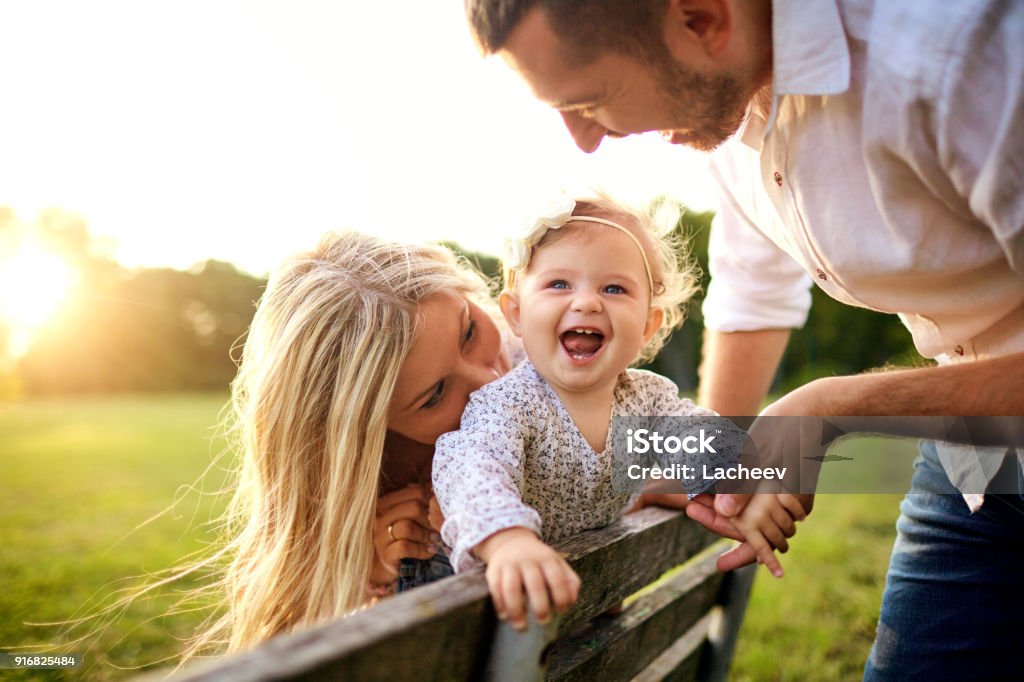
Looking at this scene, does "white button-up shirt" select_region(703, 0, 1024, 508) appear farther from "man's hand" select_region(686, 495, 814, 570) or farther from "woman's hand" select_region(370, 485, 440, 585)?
"woman's hand" select_region(370, 485, 440, 585)

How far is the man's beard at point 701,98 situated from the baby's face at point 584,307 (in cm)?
36

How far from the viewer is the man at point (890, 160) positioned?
1.36m

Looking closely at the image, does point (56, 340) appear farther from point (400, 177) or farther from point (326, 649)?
point (326, 649)

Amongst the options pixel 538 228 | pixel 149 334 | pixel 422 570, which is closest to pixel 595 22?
pixel 538 228

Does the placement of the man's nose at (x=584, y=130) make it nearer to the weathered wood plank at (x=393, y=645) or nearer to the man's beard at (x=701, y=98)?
the man's beard at (x=701, y=98)

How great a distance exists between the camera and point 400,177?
631cm

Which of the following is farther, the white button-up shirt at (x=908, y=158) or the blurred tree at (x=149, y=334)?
the blurred tree at (x=149, y=334)

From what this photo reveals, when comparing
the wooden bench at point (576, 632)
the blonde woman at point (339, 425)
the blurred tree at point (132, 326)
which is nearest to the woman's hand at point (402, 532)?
the blonde woman at point (339, 425)

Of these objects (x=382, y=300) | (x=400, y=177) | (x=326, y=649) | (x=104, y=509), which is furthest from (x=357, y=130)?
(x=326, y=649)

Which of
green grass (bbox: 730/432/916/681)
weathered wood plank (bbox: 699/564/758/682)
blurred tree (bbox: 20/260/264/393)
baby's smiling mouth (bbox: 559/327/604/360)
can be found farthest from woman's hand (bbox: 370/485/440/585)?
blurred tree (bbox: 20/260/264/393)

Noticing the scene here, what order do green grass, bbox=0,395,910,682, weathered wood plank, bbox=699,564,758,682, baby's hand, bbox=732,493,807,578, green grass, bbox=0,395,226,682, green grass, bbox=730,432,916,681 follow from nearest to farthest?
baby's hand, bbox=732,493,807,578 → weathered wood plank, bbox=699,564,758,682 → green grass, bbox=730,432,916,681 → green grass, bbox=0,395,910,682 → green grass, bbox=0,395,226,682

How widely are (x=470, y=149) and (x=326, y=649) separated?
4.84 metres

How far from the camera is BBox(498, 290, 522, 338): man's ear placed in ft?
6.91

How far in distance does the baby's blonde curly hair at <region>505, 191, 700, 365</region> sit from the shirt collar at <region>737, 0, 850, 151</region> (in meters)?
0.60
